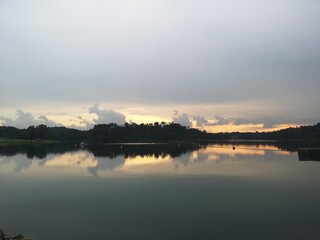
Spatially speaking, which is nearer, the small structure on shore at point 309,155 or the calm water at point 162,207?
the calm water at point 162,207

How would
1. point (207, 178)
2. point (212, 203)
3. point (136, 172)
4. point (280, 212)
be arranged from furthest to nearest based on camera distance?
point (136, 172)
point (207, 178)
point (212, 203)
point (280, 212)

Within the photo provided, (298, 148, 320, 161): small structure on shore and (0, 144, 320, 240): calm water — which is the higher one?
(298, 148, 320, 161): small structure on shore

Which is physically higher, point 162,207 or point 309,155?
point 309,155

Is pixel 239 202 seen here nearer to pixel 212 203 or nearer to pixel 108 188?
pixel 212 203

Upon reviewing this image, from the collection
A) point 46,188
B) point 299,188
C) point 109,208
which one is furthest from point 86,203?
point 299,188

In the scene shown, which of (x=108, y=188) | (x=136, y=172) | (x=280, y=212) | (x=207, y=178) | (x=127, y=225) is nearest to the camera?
(x=127, y=225)

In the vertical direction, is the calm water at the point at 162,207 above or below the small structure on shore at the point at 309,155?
below

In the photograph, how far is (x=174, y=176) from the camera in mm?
46094

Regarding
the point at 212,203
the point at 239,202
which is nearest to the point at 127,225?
the point at 212,203

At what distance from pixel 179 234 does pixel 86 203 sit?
11.2 meters

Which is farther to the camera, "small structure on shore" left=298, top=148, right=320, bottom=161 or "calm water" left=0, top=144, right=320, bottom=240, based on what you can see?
"small structure on shore" left=298, top=148, right=320, bottom=161

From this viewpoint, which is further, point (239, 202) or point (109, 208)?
point (239, 202)

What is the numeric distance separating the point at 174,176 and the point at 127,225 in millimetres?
24140

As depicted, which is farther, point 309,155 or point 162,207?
point 309,155
